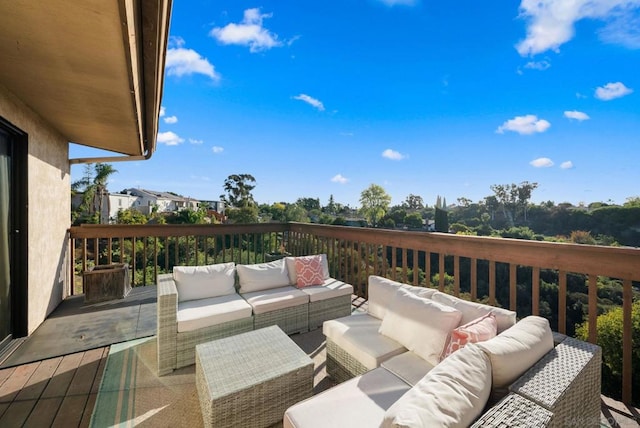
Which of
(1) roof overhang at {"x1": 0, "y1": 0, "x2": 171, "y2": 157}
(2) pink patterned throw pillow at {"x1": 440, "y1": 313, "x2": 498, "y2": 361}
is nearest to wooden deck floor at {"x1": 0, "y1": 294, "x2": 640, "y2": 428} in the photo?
(2) pink patterned throw pillow at {"x1": 440, "y1": 313, "x2": 498, "y2": 361}

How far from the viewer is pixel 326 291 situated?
310 centimetres

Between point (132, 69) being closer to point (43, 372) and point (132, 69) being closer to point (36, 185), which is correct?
point (36, 185)

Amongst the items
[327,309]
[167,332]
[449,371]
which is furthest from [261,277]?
[449,371]

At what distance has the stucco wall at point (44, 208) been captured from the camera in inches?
109

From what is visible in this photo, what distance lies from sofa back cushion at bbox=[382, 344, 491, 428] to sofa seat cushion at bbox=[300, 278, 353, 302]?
2.03 meters

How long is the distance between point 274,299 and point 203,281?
0.77m

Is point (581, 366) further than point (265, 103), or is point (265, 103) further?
point (265, 103)

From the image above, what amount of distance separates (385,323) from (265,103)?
27.1 ft

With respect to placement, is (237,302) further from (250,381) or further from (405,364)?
(405,364)

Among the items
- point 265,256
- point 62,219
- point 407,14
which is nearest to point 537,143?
point 407,14

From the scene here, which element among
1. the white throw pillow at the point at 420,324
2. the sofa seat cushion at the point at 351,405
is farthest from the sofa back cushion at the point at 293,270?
the sofa seat cushion at the point at 351,405

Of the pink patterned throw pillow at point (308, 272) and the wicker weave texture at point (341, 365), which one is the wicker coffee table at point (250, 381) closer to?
the wicker weave texture at point (341, 365)

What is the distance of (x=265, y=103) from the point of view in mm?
8555

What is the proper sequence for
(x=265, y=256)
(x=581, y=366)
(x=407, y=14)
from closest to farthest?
(x=581, y=366), (x=265, y=256), (x=407, y=14)
